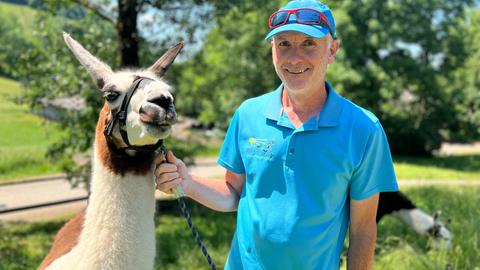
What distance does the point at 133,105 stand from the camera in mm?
2166

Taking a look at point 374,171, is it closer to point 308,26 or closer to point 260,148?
point 260,148

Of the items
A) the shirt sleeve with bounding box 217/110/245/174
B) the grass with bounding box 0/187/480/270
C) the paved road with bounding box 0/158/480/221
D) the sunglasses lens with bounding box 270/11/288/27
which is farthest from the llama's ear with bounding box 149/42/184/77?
the paved road with bounding box 0/158/480/221

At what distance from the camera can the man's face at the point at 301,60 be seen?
2105 mm

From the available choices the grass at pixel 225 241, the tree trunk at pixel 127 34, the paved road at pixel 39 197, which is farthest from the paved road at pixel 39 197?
the tree trunk at pixel 127 34

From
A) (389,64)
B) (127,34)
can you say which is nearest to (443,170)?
(389,64)

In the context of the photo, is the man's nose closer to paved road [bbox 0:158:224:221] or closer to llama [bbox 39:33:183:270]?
llama [bbox 39:33:183:270]

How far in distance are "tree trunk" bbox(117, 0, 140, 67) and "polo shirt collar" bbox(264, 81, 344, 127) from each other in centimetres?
677

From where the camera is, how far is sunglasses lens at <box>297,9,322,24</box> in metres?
2.09

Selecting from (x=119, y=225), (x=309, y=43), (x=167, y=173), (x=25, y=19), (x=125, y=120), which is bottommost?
(x=119, y=225)

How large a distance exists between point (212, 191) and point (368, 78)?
882 inches

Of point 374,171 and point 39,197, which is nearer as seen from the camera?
point 374,171

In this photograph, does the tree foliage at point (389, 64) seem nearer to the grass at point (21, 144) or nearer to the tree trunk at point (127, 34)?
the grass at point (21, 144)

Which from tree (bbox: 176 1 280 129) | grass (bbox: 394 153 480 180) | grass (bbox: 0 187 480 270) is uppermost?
tree (bbox: 176 1 280 129)

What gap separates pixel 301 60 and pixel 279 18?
23 centimetres
